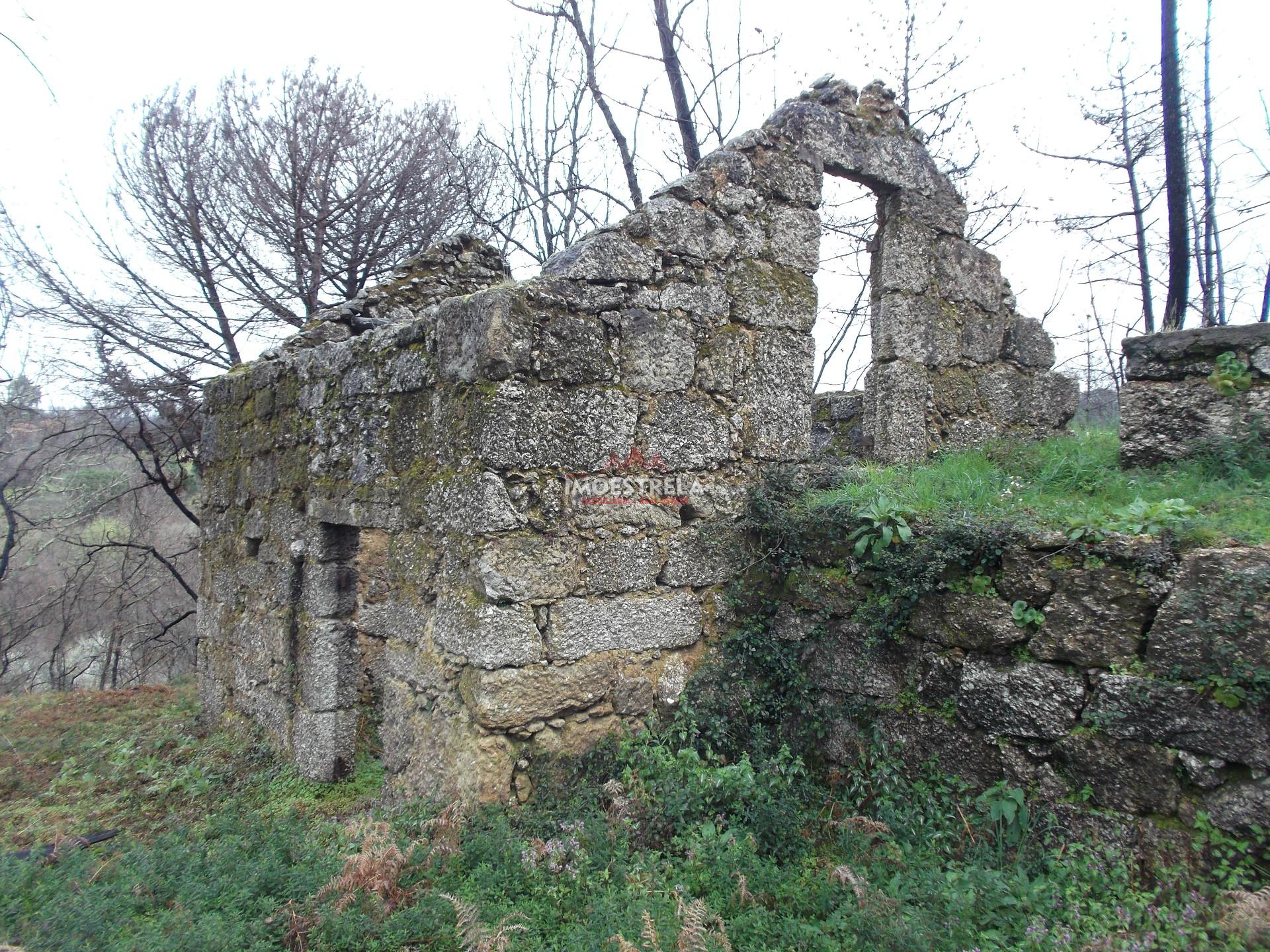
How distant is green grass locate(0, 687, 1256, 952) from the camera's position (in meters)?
2.72

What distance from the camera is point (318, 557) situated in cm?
510

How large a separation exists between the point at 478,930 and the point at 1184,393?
394 centimetres

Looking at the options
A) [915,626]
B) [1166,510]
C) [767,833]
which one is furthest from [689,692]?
[1166,510]

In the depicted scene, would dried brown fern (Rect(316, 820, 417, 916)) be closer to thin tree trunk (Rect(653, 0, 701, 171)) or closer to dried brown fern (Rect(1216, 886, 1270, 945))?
dried brown fern (Rect(1216, 886, 1270, 945))

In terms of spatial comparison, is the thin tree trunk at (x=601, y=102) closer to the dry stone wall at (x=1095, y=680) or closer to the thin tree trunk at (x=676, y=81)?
the thin tree trunk at (x=676, y=81)

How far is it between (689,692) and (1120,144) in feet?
31.8

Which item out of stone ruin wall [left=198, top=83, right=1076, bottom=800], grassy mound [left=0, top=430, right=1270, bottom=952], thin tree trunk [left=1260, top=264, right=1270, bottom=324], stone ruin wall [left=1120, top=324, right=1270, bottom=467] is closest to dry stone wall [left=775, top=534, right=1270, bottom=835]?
grassy mound [left=0, top=430, right=1270, bottom=952]

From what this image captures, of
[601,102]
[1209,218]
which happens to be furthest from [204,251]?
[1209,218]

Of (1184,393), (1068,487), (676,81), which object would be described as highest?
(676,81)

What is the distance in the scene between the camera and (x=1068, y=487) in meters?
4.16

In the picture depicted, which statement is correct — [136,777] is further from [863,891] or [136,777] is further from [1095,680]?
[1095,680]

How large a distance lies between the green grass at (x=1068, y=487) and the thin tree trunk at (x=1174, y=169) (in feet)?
12.7

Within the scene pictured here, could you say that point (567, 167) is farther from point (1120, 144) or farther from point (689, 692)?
point (689, 692)

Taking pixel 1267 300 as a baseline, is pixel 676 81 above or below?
above
